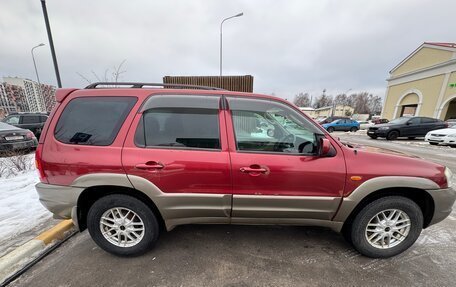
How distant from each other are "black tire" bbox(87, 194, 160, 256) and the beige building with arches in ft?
93.4

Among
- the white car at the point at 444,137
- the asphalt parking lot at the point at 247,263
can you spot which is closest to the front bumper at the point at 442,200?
the asphalt parking lot at the point at 247,263

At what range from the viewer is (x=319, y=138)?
7.16 feet

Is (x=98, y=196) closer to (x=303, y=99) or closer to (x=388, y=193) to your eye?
(x=388, y=193)

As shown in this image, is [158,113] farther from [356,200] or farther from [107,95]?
[356,200]

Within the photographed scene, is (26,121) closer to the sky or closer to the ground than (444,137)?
closer to the sky

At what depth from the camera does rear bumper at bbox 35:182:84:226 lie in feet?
7.30

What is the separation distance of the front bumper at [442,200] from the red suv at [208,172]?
0.01 meters

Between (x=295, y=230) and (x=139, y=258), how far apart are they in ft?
6.76

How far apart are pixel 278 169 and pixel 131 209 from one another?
1.67 meters

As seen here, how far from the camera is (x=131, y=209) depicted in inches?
90.7

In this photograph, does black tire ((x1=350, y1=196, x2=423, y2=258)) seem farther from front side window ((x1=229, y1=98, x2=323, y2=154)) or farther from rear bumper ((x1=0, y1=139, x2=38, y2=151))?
rear bumper ((x1=0, y1=139, x2=38, y2=151))

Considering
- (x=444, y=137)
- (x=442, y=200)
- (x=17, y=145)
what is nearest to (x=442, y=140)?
(x=444, y=137)

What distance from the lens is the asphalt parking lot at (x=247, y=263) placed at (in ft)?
6.88

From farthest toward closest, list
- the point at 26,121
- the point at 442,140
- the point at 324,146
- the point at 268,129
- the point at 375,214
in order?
the point at 442,140 < the point at 26,121 < the point at 268,129 < the point at 375,214 < the point at 324,146
